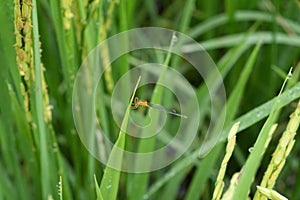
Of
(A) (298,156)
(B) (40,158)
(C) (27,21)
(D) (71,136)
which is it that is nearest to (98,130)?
(D) (71,136)

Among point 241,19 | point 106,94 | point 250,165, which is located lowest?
point 250,165

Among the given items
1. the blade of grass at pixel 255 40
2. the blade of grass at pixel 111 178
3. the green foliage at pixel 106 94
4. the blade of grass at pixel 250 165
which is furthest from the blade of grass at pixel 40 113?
the blade of grass at pixel 255 40

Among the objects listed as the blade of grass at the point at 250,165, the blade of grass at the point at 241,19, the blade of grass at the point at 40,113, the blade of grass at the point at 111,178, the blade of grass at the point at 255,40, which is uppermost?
the blade of grass at the point at 241,19

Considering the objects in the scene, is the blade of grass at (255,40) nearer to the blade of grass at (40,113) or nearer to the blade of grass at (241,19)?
the blade of grass at (241,19)

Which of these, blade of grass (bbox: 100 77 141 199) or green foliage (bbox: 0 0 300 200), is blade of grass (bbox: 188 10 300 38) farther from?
blade of grass (bbox: 100 77 141 199)

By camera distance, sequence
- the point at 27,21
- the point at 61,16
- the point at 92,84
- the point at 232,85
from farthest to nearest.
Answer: the point at 232,85 → the point at 92,84 → the point at 61,16 → the point at 27,21

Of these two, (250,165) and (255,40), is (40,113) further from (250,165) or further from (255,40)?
(255,40)

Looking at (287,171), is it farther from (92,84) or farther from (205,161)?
(92,84)

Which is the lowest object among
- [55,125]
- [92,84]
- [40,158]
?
[40,158]

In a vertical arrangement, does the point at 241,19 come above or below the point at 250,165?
above

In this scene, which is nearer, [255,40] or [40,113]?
[40,113]

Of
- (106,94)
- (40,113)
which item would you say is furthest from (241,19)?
(40,113)
